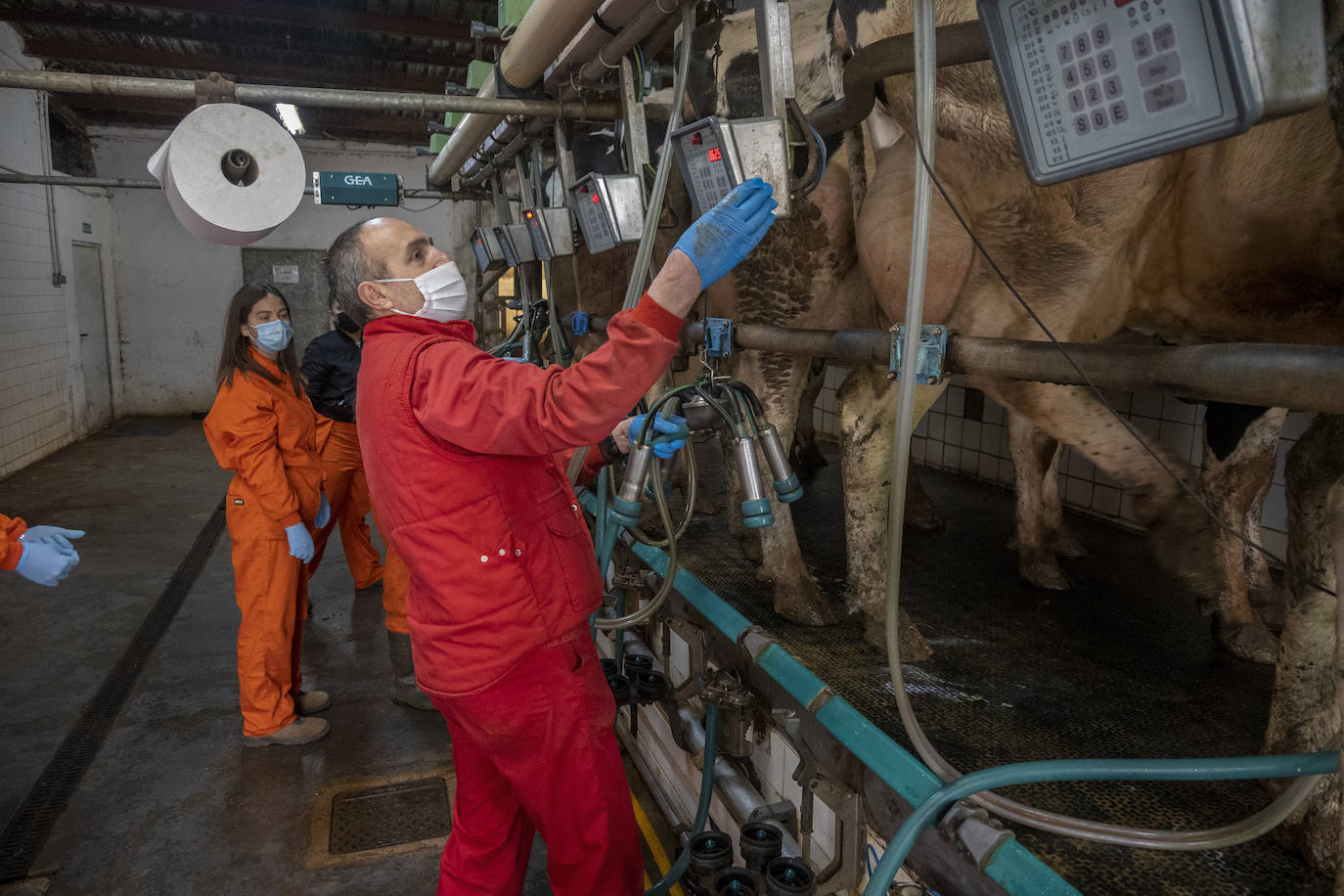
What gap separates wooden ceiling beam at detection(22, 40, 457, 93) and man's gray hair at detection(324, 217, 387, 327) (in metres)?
7.36

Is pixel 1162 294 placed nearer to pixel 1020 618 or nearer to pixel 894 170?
pixel 894 170

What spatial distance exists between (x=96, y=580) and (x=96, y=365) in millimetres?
6674

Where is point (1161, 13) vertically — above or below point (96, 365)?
above

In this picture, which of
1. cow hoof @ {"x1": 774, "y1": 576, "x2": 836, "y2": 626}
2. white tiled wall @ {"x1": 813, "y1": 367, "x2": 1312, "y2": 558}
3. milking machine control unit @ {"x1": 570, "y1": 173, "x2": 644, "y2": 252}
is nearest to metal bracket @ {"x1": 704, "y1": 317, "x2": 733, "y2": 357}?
milking machine control unit @ {"x1": 570, "y1": 173, "x2": 644, "y2": 252}

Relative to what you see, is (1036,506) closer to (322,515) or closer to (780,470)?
(780,470)

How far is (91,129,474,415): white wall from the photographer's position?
11.2m

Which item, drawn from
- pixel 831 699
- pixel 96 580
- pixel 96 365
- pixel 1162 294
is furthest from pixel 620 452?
pixel 96 365

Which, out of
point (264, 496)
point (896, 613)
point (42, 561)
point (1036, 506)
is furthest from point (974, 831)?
point (264, 496)

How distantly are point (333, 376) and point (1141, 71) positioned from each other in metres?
4.01

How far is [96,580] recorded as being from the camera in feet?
16.8

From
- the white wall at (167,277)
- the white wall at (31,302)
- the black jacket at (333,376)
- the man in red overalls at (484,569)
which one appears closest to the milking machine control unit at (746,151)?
the man in red overalls at (484,569)

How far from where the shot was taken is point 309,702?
12.0ft

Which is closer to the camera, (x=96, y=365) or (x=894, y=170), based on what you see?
(x=894, y=170)

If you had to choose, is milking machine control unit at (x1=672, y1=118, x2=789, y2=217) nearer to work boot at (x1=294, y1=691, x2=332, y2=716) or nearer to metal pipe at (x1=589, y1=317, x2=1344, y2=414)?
metal pipe at (x1=589, y1=317, x2=1344, y2=414)
